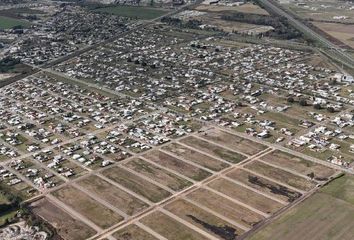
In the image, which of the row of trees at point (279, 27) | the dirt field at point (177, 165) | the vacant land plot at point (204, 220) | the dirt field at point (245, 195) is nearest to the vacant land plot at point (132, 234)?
the vacant land plot at point (204, 220)

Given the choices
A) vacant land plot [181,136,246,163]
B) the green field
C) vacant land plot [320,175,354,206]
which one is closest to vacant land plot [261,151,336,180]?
vacant land plot [320,175,354,206]

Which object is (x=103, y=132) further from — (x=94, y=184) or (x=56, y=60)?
(x=56, y=60)

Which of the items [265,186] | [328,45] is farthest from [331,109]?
[328,45]

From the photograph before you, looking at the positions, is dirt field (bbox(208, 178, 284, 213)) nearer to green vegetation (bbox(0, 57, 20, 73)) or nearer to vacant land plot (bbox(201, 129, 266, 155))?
vacant land plot (bbox(201, 129, 266, 155))

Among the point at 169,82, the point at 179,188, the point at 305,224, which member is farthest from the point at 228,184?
the point at 169,82

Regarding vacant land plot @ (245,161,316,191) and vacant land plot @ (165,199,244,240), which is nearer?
vacant land plot @ (165,199,244,240)

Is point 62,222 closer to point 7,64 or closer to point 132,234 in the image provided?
point 132,234
